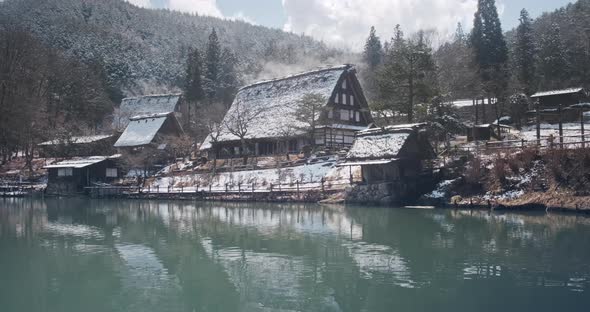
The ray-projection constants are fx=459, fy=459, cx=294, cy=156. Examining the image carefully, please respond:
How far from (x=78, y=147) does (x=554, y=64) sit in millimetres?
52784

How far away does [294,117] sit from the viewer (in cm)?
4659

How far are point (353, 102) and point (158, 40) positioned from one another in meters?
78.0

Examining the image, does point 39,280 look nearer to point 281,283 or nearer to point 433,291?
point 281,283

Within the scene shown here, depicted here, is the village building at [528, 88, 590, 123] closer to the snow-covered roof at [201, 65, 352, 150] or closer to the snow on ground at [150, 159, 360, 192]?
the snow on ground at [150, 159, 360, 192]

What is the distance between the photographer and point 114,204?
38500mm

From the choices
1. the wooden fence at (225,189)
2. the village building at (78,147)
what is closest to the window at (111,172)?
the wooden fence at (225,189)

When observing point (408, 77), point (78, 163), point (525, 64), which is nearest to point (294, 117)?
point (408, 77)

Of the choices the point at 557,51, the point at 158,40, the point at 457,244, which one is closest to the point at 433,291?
the point at 457,244

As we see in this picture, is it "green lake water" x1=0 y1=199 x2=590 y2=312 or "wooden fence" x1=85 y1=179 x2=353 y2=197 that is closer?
"green lake water" x1=0 y1=199 x2=590 y2=312

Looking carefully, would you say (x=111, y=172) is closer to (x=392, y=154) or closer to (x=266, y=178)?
(x=266, y=178)

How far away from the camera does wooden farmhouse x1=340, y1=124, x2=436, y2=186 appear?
30.6 m

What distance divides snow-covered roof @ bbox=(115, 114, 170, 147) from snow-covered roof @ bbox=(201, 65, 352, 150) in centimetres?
718

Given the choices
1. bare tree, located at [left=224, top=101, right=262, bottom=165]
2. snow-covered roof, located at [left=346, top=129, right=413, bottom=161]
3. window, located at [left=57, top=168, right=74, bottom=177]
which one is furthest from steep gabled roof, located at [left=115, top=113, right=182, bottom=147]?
snow-covered roof, located at [left=346, top=129, right=413, bottom=161]

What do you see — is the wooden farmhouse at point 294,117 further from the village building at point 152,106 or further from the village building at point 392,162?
the village building at point 152,106
